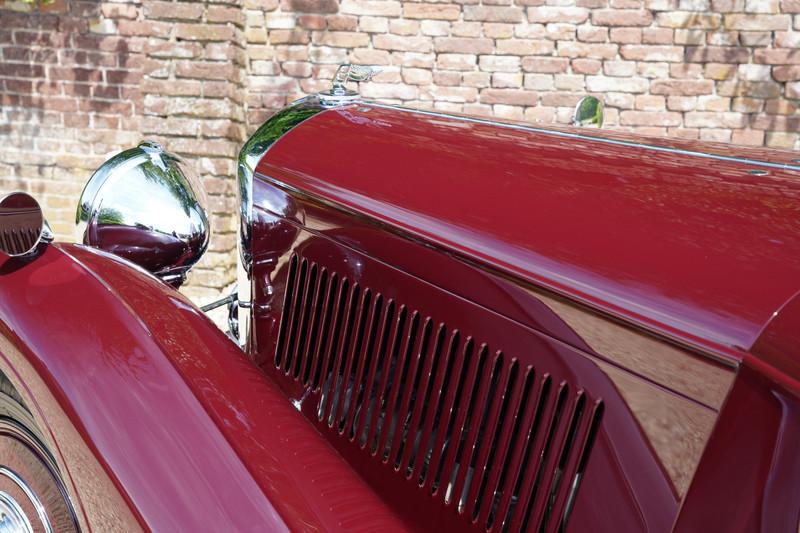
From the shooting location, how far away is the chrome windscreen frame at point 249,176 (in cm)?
158

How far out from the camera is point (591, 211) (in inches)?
37.2

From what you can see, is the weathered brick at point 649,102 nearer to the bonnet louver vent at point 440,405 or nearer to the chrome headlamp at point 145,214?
the chrome headlamp at point 145,214

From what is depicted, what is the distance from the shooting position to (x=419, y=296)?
3.72 feet

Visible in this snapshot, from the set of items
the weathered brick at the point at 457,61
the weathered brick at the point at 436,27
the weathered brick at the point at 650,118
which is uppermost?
the weathered brick at the point at 436,27

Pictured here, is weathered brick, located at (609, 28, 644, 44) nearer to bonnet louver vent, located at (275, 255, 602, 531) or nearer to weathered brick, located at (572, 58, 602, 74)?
weathered brick, located at (572, 58, 602, 74)

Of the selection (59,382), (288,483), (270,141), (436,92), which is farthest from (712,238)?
(436,92)

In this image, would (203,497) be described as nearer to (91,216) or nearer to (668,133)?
(91,216)

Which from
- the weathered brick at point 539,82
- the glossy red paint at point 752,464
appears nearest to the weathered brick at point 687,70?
the weathered brick at point 539,82

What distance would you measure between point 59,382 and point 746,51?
4.62 m

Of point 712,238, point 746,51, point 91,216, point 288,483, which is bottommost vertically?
point 288,483

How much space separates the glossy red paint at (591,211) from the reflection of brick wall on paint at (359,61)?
3171 mm

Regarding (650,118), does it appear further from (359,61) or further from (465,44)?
(359,61)

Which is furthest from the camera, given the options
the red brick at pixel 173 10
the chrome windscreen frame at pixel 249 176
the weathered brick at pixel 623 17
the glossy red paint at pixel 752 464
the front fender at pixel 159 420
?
the weathered brick at pixel 623 17

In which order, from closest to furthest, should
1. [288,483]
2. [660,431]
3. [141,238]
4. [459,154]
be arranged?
[660,431]
[288,483]
[459,154]
[141,238]
